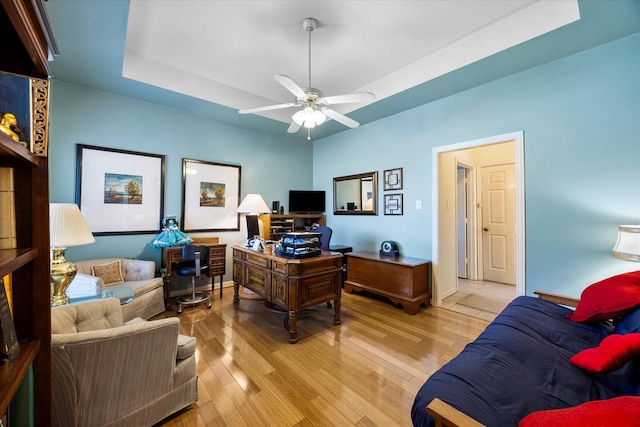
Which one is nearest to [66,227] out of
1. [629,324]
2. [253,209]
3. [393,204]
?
[253,209]

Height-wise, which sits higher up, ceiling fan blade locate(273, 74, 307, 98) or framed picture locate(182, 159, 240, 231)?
ceiling fan blade locate(273, 74, 307, 98)

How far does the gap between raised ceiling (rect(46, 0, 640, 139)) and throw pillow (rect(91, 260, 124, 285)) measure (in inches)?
85.6

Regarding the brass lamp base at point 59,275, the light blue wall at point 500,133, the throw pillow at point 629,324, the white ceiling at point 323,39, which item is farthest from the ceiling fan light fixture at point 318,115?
the throw pillow at point 629,324

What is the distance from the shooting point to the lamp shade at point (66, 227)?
1.61m

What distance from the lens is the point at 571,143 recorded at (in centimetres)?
240

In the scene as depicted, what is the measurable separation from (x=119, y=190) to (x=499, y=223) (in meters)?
6.11

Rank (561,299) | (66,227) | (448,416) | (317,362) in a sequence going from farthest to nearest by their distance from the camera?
(317,362) < (561,299) < (66,227) < (448,416)

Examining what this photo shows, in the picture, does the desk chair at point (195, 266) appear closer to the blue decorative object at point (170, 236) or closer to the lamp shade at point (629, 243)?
the blue decorative object at point (170, 236)

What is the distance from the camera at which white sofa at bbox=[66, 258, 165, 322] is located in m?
2.34

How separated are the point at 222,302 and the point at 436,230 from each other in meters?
3.15

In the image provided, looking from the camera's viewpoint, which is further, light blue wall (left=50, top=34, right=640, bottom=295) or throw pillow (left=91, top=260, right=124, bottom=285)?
throw pillow (left=91, top=260, right=124, bottom=285)

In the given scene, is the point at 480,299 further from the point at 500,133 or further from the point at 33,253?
the point at 33,253

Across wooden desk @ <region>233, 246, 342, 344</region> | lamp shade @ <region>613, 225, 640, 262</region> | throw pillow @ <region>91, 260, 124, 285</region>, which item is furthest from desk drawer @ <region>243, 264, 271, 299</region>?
lamp shade @ <region>613, 225, 640, 262</region>

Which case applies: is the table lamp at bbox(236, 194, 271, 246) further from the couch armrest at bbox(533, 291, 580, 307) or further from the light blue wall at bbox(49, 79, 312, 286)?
the couch armrest at bbox(533, 291, 580, 307)
